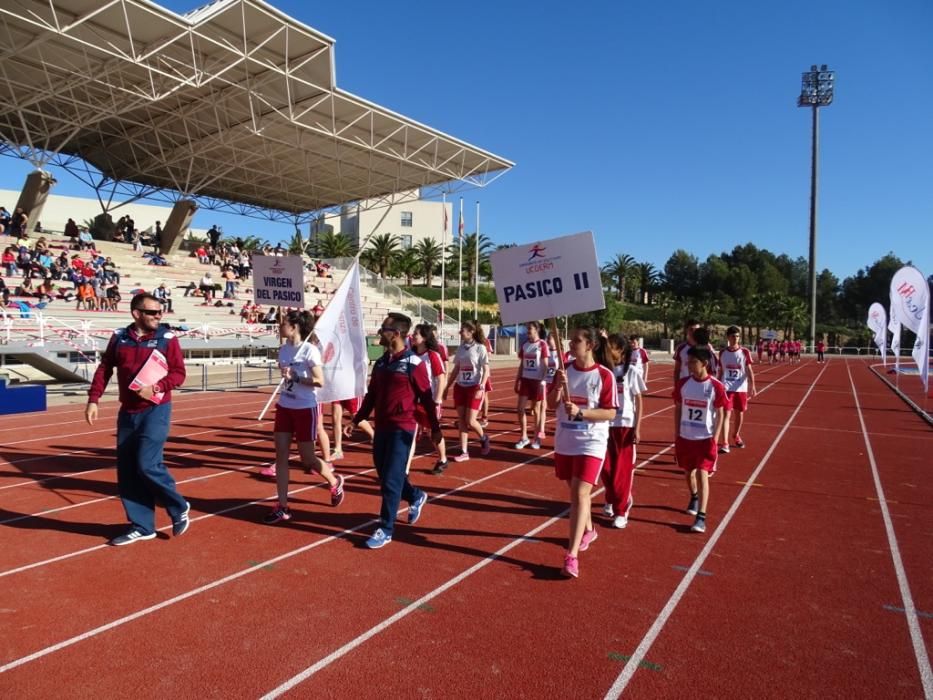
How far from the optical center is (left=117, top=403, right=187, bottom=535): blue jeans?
4.92 m

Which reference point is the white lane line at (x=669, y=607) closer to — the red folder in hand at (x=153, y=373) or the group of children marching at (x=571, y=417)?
the group of children marching at (x=571, y=417)

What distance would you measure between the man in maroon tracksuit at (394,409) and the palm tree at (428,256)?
2270 inches

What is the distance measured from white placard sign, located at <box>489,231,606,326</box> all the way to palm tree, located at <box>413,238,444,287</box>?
57.4m

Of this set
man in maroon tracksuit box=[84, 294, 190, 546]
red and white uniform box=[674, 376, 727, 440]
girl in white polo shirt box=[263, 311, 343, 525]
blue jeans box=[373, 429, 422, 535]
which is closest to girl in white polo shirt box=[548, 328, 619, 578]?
blue jeans box=[373, 429, 422, 535]

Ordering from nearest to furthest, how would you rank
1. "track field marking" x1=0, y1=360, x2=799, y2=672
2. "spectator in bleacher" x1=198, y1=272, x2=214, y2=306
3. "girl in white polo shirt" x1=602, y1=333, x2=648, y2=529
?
"track field marking" x1=0, y1=360, x2=799, y2=672 → "girl in white polo shirt" x1=602, y1=333, x2=648, y2=529 → "spectator in bleacher" x1=198, y1=272, x2=214, y2=306

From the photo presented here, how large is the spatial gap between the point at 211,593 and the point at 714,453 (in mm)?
4252

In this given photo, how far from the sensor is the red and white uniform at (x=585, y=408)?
14.7ft

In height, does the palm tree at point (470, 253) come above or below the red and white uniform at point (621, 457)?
above

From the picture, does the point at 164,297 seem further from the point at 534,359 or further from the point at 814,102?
the point at 814,102

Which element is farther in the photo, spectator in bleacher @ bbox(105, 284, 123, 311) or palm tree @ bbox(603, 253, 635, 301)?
palm tree @ bbox(603, 253, 635, 301)

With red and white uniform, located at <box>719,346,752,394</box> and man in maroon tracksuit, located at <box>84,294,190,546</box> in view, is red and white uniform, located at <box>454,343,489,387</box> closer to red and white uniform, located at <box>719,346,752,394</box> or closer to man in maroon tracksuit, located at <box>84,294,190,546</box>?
red and white uniform, located at <box>719,346,752,394</box>

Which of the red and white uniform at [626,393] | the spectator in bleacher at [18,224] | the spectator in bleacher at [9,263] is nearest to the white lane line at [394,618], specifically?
the red and white uniform at [626,393]

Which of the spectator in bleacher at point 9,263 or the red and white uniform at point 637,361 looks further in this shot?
the spectator in bleacher at point 9,263

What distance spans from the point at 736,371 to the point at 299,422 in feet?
21.9
